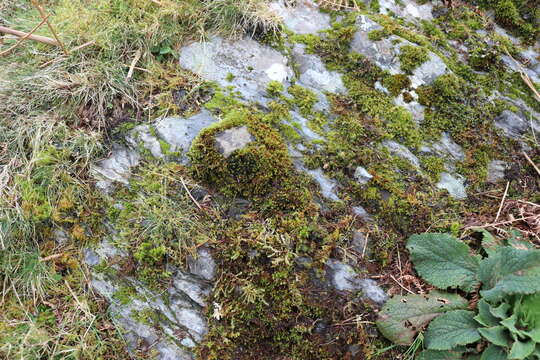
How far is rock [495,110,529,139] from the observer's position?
136 inches

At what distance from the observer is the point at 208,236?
9.07 ft

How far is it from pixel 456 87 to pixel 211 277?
9.29 feet

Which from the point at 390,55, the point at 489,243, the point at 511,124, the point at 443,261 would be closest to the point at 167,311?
the point at 443,261

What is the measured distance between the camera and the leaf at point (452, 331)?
2.30 meters

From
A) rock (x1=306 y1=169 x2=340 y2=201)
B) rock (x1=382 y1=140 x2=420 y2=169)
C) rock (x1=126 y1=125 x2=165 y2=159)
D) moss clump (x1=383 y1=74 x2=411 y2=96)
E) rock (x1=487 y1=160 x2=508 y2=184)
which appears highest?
moss clump (x1=383 y1=74 x2=411 y2=96)

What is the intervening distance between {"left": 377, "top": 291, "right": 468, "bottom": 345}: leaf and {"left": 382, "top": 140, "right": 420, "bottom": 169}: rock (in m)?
1.14

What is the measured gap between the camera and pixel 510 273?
2391 millimetres

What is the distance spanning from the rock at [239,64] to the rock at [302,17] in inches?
19.5

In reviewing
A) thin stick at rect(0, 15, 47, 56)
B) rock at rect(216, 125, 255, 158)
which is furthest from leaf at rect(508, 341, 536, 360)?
thin stick at rect(0, 15, 47, 56)

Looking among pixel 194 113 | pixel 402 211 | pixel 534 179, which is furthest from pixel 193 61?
pixel 534 179

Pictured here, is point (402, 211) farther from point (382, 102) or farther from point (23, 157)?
point (23, 157)

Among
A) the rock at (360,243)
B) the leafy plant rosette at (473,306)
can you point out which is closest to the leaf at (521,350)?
the leafy plant rosette at (473,306)

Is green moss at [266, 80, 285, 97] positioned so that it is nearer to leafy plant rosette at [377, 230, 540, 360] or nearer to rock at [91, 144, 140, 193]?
rock at [91, 144, 140, 193]

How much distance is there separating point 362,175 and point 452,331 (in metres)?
1.28
